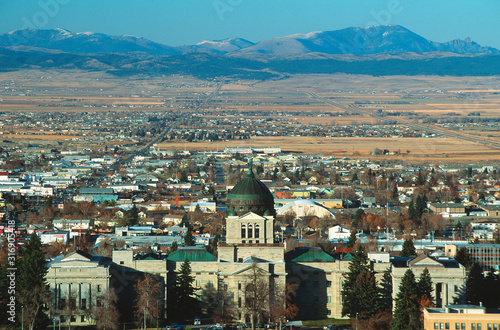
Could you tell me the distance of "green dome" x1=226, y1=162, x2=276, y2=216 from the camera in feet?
205

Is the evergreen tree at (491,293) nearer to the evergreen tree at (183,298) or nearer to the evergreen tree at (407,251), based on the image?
the evergreen tree at (407,251)

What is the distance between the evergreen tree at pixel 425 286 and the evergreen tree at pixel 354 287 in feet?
8.88

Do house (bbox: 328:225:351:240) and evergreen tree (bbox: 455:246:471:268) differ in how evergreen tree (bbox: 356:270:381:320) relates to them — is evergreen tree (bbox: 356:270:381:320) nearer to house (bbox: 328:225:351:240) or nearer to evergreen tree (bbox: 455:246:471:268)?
evergreen tree (bbox: 455:246:471:268)

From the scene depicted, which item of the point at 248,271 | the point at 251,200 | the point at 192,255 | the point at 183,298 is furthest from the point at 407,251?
the point at 183,298

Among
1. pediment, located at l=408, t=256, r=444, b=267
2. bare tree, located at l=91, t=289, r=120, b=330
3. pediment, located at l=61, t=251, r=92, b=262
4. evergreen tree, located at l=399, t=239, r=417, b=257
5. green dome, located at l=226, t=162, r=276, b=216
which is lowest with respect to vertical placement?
bare tree, located at l=91, t=289, r=120, b=330

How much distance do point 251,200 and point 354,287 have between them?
782 centimetres

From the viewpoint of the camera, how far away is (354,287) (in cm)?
5856

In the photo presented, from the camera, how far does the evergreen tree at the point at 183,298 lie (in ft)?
195

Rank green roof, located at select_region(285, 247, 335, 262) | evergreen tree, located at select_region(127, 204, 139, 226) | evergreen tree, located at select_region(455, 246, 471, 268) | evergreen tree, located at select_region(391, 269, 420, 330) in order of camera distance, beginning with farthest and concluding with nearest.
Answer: evergreen tree, located at select_region(127, 204, 139, 226)
evergreen tree, located at select_region(455, 246, 471, 268)
green roof, located at select_region(285, 247, 335, 262)
evergreen tree, located at select_region(391, 269, 420, 330)

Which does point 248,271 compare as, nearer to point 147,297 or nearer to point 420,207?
point 147,297

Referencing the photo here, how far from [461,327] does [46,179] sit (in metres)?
87.9

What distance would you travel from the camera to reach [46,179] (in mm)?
132500

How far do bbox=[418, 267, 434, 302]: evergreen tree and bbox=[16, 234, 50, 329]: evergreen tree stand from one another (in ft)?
60.4

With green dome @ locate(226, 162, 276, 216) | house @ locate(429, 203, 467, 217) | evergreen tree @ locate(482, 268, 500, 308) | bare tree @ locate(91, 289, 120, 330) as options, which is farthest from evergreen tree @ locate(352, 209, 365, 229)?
bare tree @ locate(91, 289, 120, 330)
